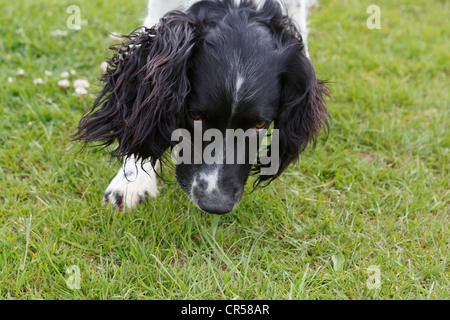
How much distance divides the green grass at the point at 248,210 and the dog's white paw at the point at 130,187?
3.3 inches

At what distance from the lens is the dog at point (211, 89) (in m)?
2.42

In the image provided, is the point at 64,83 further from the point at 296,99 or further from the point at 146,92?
the point at 296,99

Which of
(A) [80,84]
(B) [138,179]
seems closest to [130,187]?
(B) [138,179]

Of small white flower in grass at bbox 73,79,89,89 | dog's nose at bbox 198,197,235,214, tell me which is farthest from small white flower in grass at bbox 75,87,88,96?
dog's nose at bbox 198,197,235,214

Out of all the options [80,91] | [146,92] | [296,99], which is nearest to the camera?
[146,92]

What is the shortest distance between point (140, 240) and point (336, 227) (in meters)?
1.12

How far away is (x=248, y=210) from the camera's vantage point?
3.02 metres

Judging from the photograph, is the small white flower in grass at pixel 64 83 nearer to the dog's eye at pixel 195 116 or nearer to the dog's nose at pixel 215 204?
the dog's eye at pixel 195 116

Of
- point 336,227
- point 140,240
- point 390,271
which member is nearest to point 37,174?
point 140,240

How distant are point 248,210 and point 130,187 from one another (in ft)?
2.36

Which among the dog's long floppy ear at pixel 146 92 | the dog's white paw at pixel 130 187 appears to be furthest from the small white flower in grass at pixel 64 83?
the dog's long floppy ear at pixel 146 92

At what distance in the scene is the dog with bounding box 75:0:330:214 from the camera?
2420 millimetres

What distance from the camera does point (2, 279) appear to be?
7.86 feet
